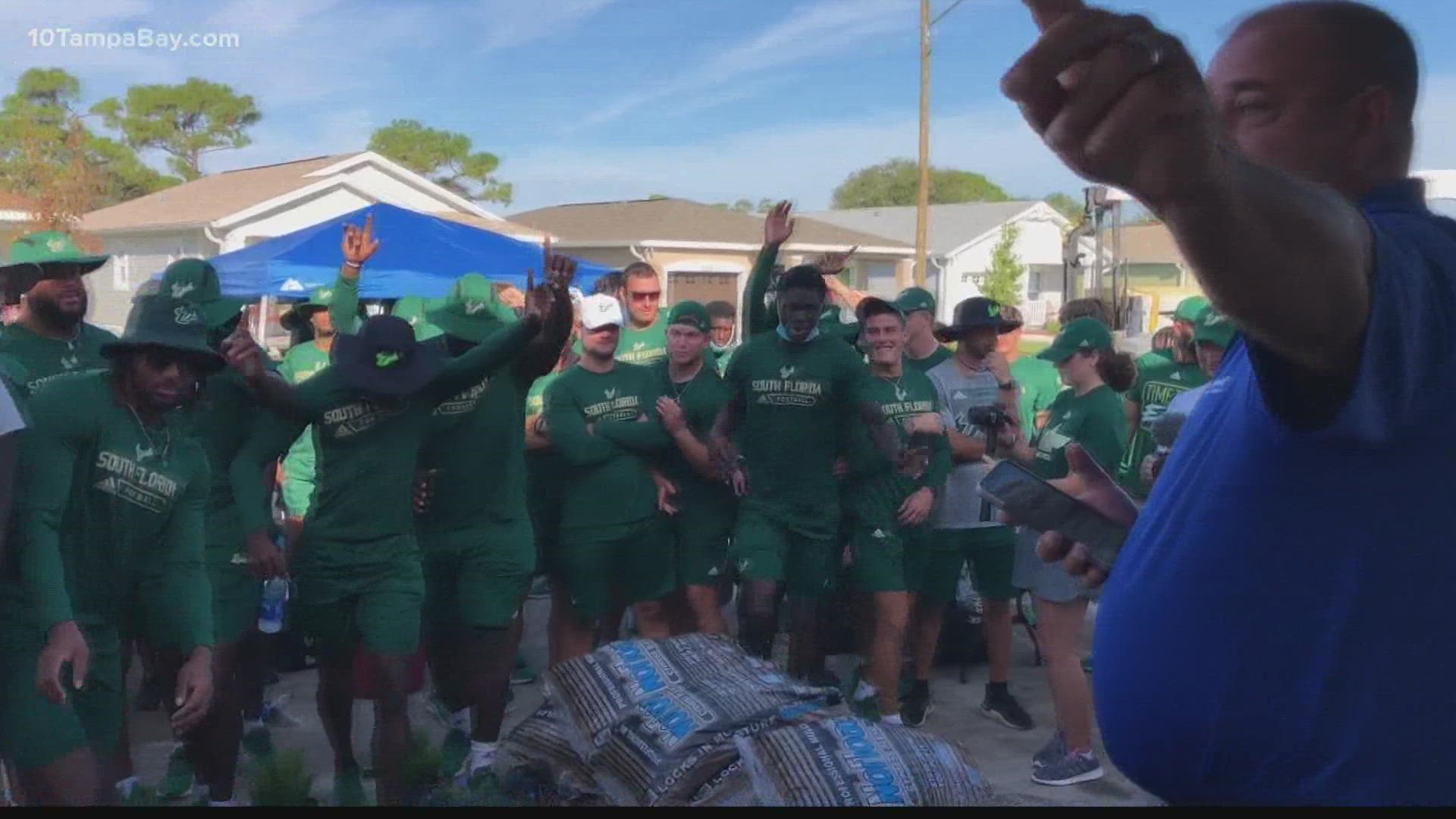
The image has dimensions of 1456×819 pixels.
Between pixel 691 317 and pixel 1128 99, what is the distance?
5675 mm

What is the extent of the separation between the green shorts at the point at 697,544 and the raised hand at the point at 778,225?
148 cm

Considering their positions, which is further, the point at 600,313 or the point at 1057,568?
the point at 600,313

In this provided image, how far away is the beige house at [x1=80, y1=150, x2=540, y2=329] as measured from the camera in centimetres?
2431

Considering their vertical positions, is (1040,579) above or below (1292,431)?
below

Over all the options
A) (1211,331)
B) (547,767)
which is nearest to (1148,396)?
(1211,331)

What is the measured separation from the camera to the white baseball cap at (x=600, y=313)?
6090 millimetres

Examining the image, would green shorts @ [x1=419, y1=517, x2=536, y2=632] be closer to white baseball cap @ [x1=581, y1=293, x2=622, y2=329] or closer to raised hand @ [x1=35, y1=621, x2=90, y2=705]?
white baseball cap @ [x1=581, y1=293, x2=622, y2=329]

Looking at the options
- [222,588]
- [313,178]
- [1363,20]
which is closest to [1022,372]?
[222,588]

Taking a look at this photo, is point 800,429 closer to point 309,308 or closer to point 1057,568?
point 1057,568

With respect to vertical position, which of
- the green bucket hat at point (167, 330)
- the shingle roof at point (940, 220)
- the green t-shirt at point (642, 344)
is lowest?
the green t-shirt at point (642, 344)

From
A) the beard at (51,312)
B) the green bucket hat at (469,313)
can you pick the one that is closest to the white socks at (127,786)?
the beard at (51,312)

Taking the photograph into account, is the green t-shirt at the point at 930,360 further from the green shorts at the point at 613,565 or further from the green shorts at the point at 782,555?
the green shorts at the point at 613,565

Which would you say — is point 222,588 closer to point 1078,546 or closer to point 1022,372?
point 1078,546

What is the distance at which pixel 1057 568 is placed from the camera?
5.49 meters
